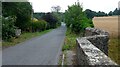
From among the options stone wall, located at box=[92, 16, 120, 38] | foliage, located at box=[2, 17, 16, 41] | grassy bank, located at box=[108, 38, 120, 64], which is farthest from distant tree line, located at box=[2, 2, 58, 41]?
stone wall, located at box=[92, 16, 120, 38]

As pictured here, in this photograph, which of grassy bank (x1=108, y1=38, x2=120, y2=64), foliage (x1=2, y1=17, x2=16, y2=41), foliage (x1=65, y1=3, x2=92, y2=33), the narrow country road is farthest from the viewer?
foliage (x1=65, y1=3, x2=92, y2=33)

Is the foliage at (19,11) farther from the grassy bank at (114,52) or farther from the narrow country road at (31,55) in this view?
the grassy bank at (114,52)

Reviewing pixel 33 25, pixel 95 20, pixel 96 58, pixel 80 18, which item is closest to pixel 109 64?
pixel 96 58

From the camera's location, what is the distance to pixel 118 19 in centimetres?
2806

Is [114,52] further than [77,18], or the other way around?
[77,18]

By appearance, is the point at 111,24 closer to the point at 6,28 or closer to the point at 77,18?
the point at 6,28

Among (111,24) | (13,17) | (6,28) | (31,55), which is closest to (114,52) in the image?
(31,55)

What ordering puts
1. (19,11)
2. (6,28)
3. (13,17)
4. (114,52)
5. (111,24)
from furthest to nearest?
(19,11)
(111,24)
(13,17)
(6,28)
(114,52)

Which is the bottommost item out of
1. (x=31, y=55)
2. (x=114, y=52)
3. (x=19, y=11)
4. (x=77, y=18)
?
(x=114, y=52)

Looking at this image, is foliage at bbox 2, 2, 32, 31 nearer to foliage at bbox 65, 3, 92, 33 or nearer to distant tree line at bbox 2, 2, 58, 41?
distant tree line at bbox 2, 2, 58, 41

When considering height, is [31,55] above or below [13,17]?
below

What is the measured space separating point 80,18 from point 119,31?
12871mm

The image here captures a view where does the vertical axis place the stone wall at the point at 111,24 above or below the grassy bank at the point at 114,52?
above

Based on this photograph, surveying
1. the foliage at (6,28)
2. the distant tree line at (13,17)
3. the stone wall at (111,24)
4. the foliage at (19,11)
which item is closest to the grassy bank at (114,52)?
the stone wall at (111,24)
